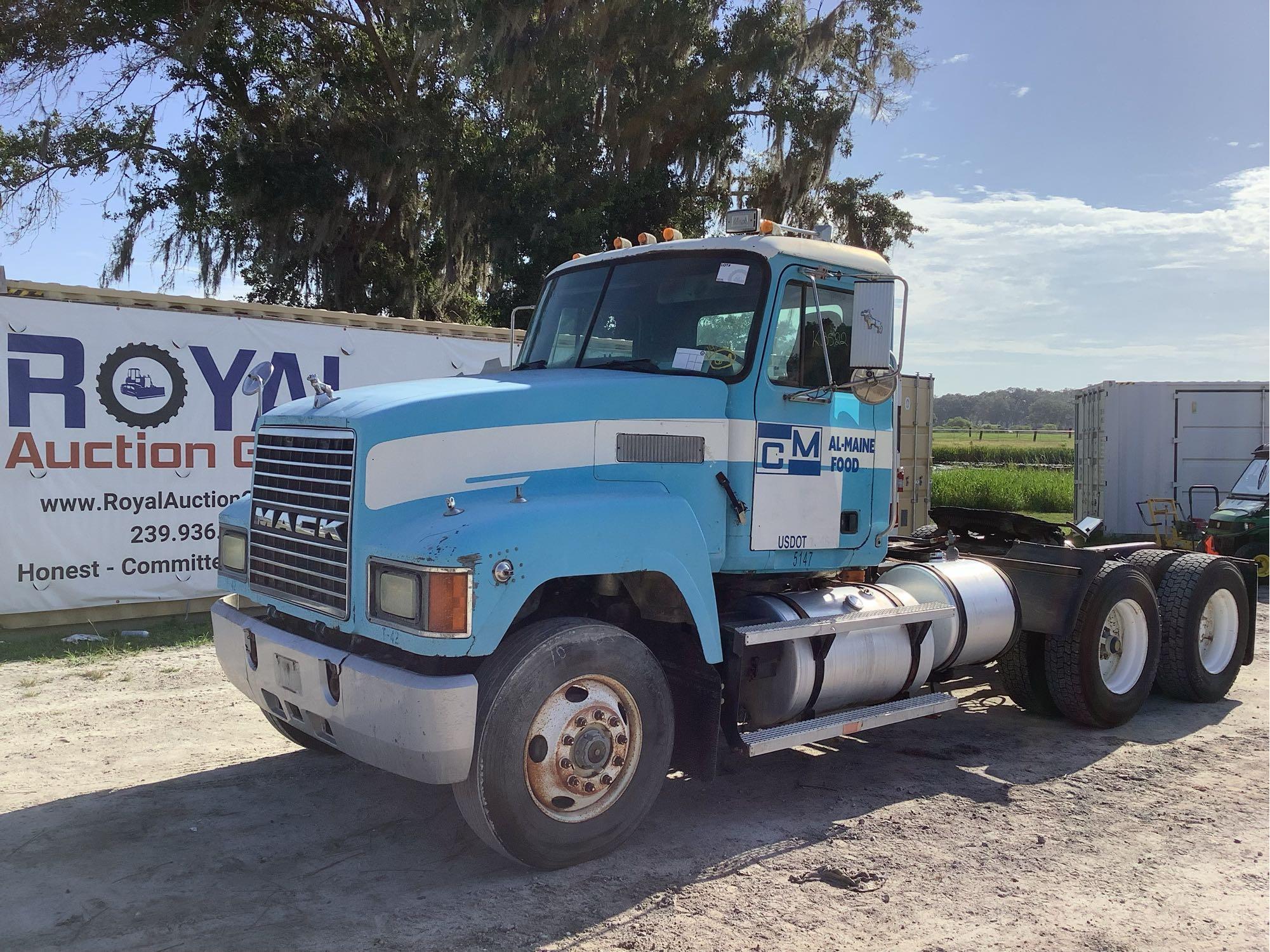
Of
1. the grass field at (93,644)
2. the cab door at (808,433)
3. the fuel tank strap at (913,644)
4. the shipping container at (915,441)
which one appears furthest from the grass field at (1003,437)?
the cab door at (808,433)

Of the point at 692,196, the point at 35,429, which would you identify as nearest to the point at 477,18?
the point at 692,196

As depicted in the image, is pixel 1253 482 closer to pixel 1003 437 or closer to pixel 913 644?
pixel 913 644

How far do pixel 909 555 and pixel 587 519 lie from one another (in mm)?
3809

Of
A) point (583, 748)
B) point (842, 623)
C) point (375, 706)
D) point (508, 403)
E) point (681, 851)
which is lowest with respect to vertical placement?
point (681, 851)

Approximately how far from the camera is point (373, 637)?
159 inches

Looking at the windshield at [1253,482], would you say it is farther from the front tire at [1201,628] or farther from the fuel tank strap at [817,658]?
the fuel tank strap at [817,658]

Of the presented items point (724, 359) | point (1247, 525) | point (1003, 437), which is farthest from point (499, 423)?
point (1003, 437)

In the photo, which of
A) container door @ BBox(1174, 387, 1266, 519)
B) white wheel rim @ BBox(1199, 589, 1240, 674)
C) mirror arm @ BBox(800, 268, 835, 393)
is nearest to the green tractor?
container door @ BBox(1174, 387, 1266, 519)

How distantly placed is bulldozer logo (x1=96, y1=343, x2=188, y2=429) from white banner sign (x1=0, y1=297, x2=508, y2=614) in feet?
0.04

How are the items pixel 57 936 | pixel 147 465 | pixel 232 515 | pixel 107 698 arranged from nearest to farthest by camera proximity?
pixel 57 936, pixel 232 515, pixel 107 698, pixel 147 465

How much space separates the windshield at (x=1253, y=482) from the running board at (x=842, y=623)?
11061 mm

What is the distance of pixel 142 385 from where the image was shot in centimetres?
925

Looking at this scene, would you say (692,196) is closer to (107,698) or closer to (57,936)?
(107,698)

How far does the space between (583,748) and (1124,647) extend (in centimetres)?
467
